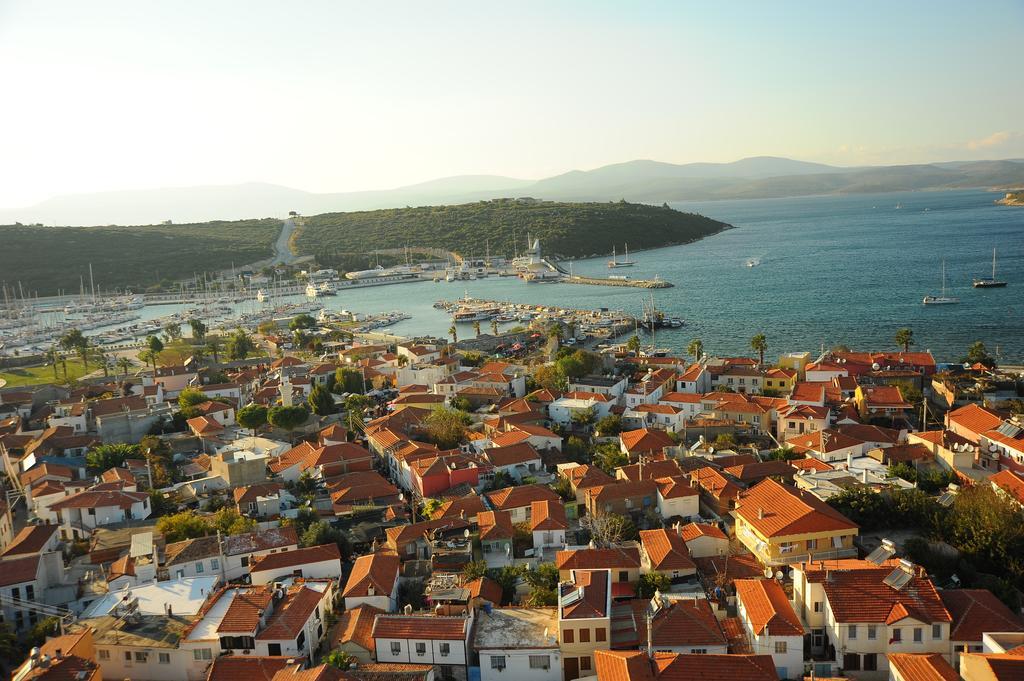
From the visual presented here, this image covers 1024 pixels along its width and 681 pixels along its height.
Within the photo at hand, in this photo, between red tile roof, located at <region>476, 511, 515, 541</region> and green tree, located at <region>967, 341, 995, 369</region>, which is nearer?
red tile roof, located at <region>476, 511, 515, 541</region>

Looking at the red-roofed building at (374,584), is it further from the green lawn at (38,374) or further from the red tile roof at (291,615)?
the green lawn at (38,374)

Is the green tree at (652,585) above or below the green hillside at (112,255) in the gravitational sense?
below

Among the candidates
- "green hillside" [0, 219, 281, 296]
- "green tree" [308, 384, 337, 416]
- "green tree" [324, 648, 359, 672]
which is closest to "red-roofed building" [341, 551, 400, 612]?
"green tree" [324, 648, 359, 672]

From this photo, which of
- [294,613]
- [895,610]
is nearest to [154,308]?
[294,613]

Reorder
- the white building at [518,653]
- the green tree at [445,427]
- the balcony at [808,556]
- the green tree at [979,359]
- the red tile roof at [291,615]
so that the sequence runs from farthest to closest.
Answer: the green tree at [979,359] → the green tree at [445,427] → the balcony at [808,556] → the red tile roof at [291,615] → the white building at [518,653]

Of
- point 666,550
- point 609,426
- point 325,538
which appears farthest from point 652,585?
point 609,426

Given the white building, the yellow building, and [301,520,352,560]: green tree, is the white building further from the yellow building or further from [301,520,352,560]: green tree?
[301,520,352,560]: green tree

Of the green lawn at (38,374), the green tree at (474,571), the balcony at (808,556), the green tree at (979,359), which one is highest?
the green tree at (474,571)

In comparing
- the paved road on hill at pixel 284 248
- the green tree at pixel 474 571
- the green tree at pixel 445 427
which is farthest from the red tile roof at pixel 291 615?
the paved road on hill at pixel 284 248
